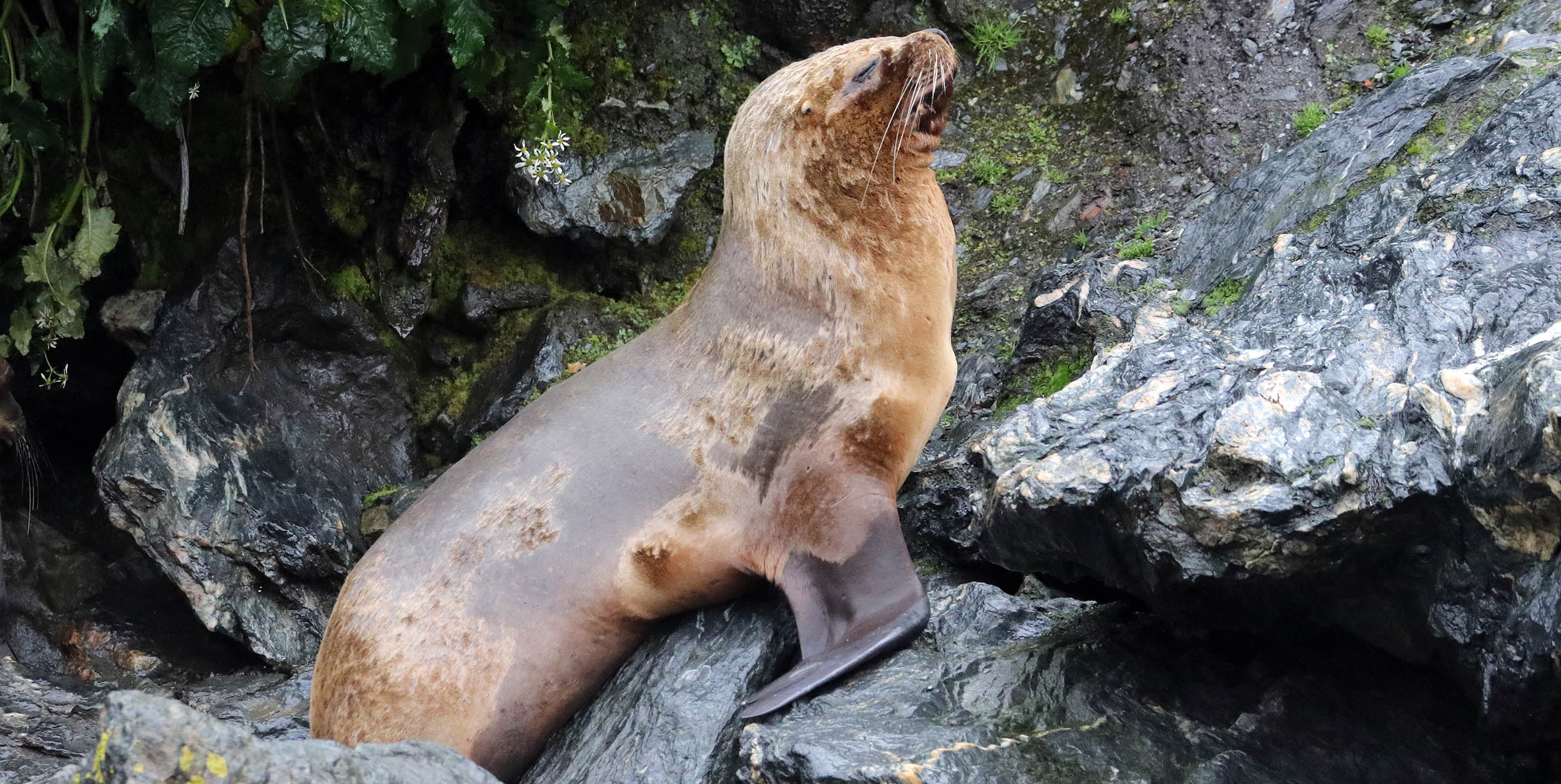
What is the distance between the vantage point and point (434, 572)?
366 cm

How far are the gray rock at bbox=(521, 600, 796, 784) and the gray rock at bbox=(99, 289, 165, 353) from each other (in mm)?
3581

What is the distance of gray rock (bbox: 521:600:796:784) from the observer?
3.05m

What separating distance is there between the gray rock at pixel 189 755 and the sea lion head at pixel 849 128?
2370 millimetres

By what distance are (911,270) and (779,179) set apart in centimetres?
52

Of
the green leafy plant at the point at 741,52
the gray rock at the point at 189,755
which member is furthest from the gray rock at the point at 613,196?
the gray rock at the point at 189,755

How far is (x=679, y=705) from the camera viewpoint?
322cm

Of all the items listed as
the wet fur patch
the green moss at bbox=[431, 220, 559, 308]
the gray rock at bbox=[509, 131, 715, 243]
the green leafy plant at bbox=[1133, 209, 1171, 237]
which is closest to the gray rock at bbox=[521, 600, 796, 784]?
the wet fur patch

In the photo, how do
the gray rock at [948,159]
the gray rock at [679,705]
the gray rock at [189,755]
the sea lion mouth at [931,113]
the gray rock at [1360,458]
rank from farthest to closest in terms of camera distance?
the gray rock at [948,159] → the sea lion mouth at [931,113] → the gray rock at [679,705] → the gray rock at [1360,458] → the gray rock at [189,755]

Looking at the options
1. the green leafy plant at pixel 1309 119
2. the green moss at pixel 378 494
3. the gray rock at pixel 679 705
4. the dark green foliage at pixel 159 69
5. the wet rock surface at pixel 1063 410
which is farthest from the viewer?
the green moss at pixel 378 494

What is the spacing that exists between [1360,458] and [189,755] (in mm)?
2162

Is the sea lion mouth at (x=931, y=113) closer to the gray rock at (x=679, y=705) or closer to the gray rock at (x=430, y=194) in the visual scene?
the gray rock at (x=679, y=705)

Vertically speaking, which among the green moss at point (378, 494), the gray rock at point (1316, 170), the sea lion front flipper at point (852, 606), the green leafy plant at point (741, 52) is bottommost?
the gray rock at point (1316, 170)

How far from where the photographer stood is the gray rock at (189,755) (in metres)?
1.76

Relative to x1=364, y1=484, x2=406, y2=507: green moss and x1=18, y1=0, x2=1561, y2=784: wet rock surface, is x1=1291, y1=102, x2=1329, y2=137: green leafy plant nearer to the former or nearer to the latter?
x1=18, y1=0, x2=1561, y2=784: wet rock surface
